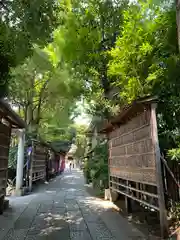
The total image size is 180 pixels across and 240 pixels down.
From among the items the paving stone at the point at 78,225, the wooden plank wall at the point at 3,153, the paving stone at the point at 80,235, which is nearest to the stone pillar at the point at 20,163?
the wooden plank wall at the point at 3,153

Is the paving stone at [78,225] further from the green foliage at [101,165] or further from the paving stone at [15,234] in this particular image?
the green foliage at [101,165]

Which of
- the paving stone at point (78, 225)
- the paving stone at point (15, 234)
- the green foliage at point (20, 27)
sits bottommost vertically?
the paving stone at point (78, 225)

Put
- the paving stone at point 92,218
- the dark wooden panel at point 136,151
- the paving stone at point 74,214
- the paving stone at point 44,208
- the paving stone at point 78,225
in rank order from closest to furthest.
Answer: the dark wooden panel at point 136,151, the paving stone at point 78,225, the paving stone at point 92,218, the paving stone at point 74,214, the paving stone at point 44,208

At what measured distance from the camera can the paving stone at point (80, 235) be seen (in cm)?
398

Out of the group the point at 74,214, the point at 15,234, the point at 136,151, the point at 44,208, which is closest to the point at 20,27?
the point at 136,151

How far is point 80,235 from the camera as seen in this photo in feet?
13.6

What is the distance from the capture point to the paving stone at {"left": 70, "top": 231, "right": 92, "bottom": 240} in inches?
157

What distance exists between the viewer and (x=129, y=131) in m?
5.62

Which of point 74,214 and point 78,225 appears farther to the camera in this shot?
point 74,214

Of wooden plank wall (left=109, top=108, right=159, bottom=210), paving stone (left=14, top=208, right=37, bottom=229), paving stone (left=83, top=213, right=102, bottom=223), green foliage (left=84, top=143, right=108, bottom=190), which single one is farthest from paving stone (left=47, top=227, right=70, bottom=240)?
green foliage (left=84, top=143, right=108, bottom=190)

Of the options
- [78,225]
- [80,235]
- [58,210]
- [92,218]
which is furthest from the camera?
[58,210]

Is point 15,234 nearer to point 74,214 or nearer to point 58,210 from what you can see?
point 74,214

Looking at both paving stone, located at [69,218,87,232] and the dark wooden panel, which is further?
paving stone, located at [69,218,87,232]

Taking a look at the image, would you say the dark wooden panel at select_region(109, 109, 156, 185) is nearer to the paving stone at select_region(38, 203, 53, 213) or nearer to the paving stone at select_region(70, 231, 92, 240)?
the paving stone at select_region(70, 231, 92, 240)
